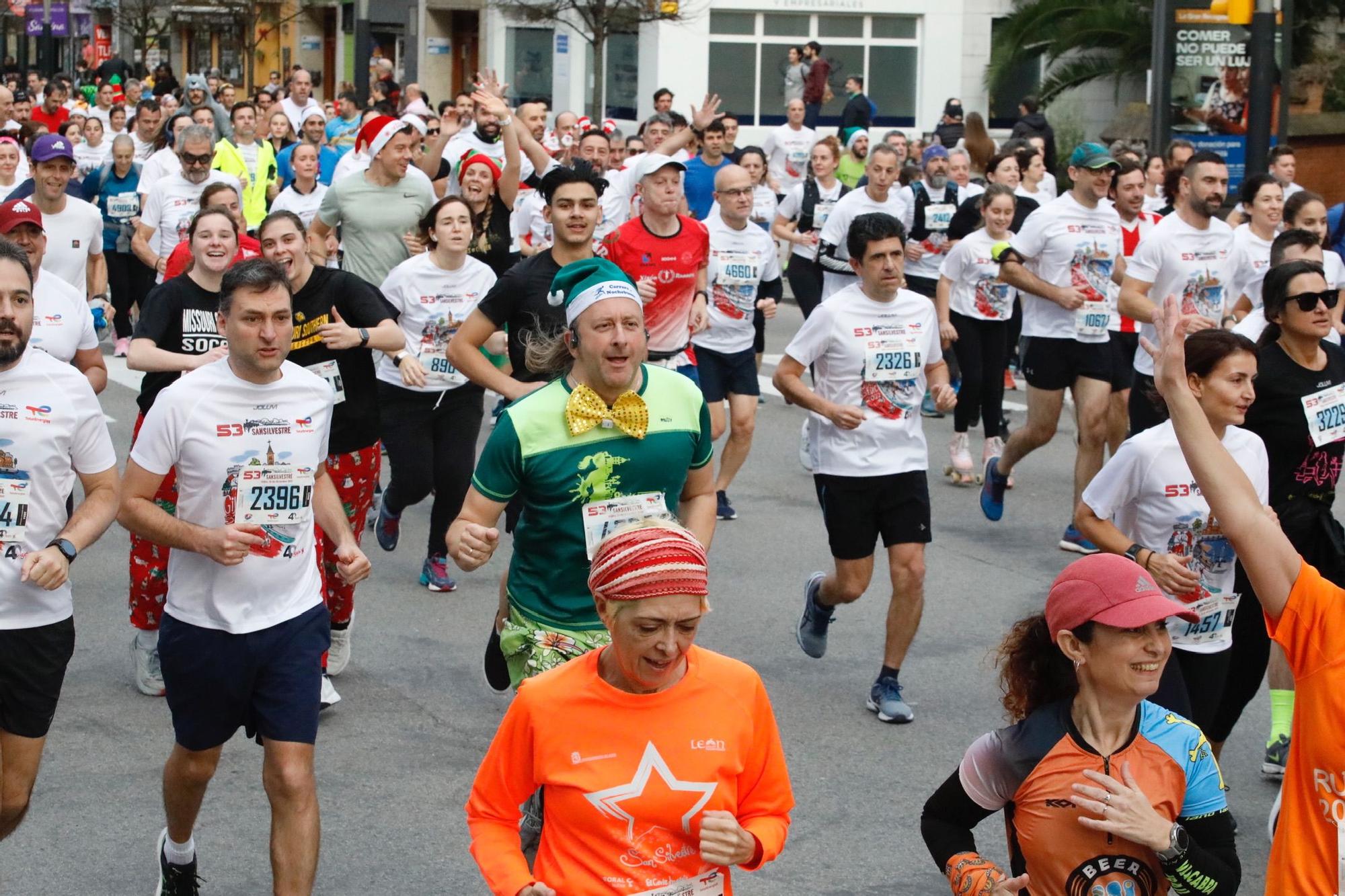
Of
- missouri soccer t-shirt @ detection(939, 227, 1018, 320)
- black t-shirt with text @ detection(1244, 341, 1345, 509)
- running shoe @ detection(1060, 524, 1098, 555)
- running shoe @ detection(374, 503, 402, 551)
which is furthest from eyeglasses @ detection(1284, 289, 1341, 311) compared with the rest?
missouri soccer t-shirt @ detection(939, 227, 1018, 320)

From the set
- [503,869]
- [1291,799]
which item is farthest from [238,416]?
[1291,799]

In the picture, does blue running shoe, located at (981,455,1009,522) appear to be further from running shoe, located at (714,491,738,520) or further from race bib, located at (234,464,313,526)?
Result: race bib, located at (234,464,313,526)

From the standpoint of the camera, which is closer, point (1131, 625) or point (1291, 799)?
point (1131, 625)

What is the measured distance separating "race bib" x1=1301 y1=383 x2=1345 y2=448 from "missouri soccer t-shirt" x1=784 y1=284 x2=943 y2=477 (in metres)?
1.56

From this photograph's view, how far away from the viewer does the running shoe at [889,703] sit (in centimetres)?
716

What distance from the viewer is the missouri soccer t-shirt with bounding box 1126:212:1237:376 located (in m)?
9.77

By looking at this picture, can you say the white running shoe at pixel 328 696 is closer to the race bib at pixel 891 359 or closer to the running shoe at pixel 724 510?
the race bib at pixel 891 359

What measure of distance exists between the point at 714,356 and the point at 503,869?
7.21 m

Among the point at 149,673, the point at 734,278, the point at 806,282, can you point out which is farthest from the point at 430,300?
the point at 806,282

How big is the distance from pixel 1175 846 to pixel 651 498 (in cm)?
208

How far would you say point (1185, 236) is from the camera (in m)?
9.83

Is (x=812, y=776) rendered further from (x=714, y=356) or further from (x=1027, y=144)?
(x=1027, y=144)

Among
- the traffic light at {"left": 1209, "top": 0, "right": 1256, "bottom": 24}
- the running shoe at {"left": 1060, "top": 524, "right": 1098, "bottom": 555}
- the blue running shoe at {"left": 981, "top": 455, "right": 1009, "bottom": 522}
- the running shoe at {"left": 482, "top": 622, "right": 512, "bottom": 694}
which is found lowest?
the running shoe at {"left": 1060, "top": 524, "right": 1098, "bottom": 555}

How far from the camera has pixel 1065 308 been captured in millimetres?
10344
